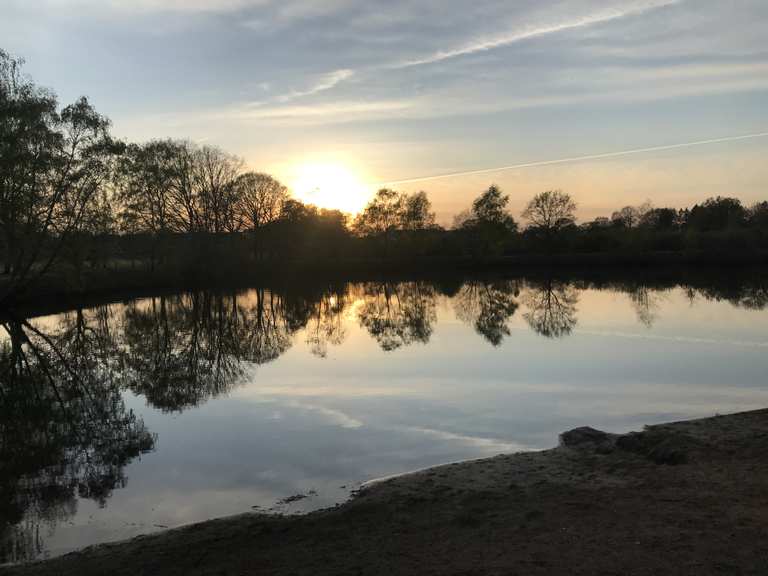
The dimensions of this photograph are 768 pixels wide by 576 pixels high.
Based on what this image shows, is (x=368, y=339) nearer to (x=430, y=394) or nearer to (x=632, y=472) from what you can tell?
(x=430, y=394)

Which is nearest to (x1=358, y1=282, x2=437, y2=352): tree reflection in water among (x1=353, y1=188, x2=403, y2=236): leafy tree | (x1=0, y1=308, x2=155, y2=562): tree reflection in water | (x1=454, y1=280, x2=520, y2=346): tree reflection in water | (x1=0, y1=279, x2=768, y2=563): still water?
Answer: (x1=0, y1=279, x2=768, y2=563): still water

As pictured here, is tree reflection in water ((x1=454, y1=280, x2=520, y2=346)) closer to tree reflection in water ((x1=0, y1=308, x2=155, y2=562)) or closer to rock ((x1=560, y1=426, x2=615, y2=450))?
rock ((x1=560, y1=426, x2=615, y2=450))

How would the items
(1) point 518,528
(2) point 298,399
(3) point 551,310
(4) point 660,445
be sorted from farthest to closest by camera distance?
(3) point 551,310
(2) point 298,399
(4) point 660,445
(1) point 518,528

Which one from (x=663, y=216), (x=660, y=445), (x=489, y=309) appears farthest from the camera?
(x=663, y=216)

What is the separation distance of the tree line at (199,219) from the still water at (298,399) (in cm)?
904

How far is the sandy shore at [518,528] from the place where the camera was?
4.96 m

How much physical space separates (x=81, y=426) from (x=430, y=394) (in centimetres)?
730

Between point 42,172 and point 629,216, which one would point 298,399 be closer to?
point 42,172

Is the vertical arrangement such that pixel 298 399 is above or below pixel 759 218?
below

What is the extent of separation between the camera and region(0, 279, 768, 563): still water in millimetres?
8047

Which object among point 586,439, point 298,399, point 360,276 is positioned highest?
point 360,276

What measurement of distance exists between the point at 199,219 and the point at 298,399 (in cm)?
5451

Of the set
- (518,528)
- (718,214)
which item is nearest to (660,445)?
(518,528)

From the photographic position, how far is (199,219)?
63.9 metres
